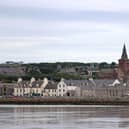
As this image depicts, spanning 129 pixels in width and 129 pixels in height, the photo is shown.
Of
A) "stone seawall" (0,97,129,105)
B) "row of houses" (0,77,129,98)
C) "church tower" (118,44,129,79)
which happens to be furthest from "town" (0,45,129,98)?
"church tower" (118,44,129,79)

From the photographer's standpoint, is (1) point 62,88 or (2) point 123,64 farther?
(2) point 123,64

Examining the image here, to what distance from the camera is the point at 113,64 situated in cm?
19938

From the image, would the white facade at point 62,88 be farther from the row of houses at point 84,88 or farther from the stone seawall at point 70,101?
the stone seawall at point 70,101

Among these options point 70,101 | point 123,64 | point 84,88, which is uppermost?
point 123,64

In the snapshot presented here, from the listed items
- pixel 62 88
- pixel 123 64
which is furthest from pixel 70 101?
pixel 123 64

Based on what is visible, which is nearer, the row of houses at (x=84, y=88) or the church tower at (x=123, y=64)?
the row of houses at (x=84, y=88)

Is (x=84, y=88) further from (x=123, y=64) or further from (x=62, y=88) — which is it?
(x=123, y=64)

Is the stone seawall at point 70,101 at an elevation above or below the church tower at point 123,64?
below

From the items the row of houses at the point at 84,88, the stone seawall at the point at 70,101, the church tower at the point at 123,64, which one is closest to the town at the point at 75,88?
the row of houses at the point at 84,88

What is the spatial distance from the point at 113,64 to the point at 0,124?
153011 millimetres

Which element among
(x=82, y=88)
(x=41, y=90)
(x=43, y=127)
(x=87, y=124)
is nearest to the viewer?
(x=43, y=127)

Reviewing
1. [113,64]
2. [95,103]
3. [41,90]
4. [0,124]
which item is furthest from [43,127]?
[113,64]

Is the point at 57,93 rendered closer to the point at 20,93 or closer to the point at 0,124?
the point at 20,93

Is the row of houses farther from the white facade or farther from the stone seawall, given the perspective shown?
the stone seawall
